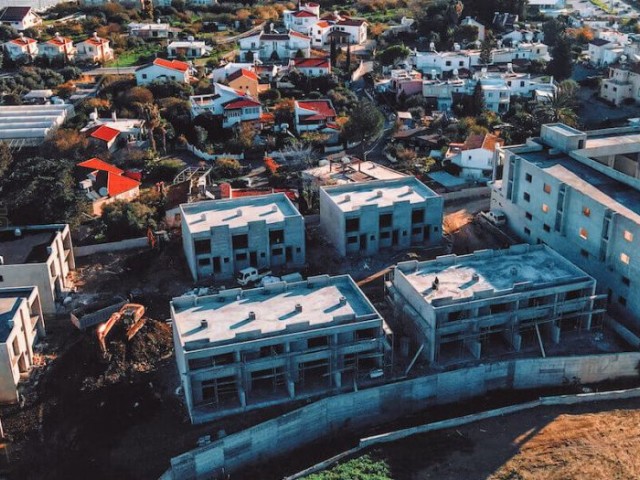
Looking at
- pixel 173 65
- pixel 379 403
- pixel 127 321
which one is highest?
pixel 173 65

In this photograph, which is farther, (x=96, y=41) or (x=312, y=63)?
(x=96, y=41)

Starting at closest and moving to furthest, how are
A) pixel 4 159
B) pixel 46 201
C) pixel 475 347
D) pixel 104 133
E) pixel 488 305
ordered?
pixel 488 305 < pixel 475 347 < pixel 46 201 < pixel 4 159 < pixel 104 133

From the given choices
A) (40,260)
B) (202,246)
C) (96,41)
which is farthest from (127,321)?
(96,41)

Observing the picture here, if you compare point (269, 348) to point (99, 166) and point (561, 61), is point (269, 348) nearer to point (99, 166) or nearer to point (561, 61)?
point (99, 166)

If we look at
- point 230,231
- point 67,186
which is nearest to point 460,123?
point 230,231

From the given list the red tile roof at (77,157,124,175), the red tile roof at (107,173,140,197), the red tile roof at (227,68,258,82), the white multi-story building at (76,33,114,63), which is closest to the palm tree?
the red tile roof at (227,68,258,82)

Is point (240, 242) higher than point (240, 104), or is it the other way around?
point (240, 104)
